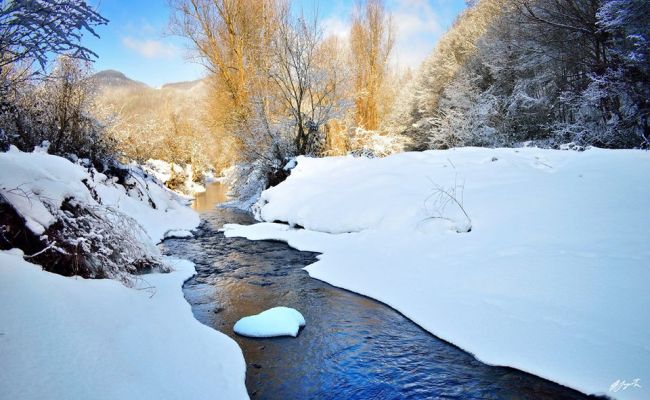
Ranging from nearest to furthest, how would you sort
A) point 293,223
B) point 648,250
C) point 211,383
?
point 211,383 → point 648,250 → point 293,223

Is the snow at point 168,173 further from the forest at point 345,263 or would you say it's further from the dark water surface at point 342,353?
the dark water surface at point 342,353

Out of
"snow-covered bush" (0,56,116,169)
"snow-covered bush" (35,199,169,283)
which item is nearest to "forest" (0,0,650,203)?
"snow-covered bush" (0,56,116,169)

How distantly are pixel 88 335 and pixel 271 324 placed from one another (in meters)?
1.81

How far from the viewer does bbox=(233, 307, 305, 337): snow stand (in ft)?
12.3

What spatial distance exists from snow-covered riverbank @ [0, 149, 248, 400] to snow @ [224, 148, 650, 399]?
2.17 m

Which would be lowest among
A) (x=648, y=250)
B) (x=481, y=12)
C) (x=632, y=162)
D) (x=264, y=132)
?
(x=648, y=250)

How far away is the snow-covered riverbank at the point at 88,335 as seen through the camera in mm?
1920

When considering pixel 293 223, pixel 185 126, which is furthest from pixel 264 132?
pixel 185 126

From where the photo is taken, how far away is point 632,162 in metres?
5.04

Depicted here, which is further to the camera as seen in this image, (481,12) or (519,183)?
(481,12)

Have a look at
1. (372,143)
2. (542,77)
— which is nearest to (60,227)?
(542,77)

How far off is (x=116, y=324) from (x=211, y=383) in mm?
789

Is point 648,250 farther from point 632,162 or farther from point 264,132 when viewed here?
point 264,132

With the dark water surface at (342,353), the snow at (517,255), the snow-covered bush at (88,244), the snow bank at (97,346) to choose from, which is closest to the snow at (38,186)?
the snow-covered bush at (88,244)
